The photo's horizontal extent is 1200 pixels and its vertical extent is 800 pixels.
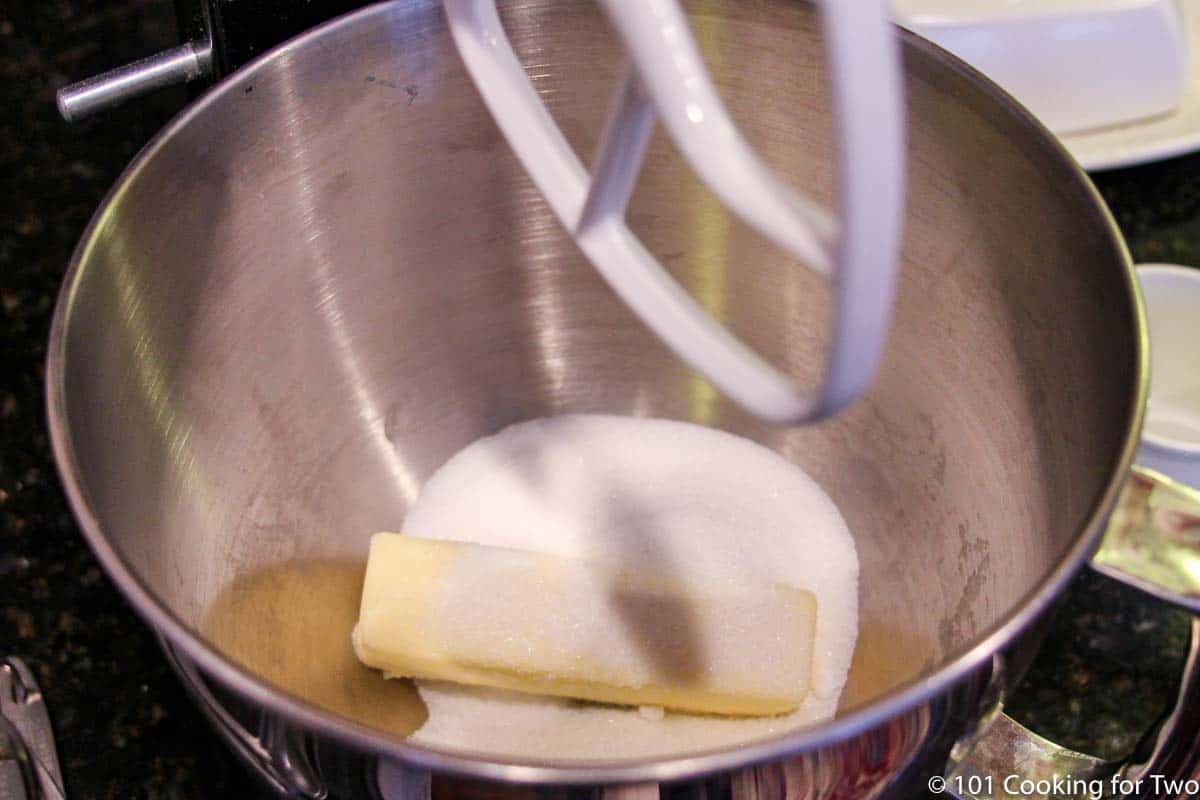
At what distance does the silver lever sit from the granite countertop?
0.56 ft

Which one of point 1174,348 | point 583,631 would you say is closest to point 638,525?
point 583,631

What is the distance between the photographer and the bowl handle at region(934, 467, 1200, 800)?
34cm

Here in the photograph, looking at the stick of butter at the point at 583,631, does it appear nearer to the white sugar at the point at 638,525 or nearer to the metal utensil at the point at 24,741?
the white sugar at the point at 638,525

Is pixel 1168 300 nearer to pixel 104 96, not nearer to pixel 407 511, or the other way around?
pixel 407 511

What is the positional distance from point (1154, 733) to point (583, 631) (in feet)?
0.66

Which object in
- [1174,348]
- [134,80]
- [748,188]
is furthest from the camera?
[1174,348]

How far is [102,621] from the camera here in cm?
51

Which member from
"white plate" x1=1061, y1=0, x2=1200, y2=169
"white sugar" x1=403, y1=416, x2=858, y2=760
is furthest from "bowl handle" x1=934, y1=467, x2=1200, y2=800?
"white plate" x1=1061, y1=0, x2=1200, y2=169

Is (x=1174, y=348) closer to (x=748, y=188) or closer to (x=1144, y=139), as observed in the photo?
(x=1144, y=139)

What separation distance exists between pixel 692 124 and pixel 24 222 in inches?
20.8

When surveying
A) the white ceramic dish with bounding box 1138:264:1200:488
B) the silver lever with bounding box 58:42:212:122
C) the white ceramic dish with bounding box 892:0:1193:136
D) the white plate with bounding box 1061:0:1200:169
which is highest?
the silver lever with bounding box 58:42:212:122

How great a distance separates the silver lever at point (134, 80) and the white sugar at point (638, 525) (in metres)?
0.21

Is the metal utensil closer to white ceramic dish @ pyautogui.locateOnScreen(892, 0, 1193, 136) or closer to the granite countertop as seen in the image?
the granite countertop

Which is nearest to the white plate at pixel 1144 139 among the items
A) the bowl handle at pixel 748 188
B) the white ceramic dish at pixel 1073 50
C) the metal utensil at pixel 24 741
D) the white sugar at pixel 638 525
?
the white ceramic dish at pixel 1073 50
